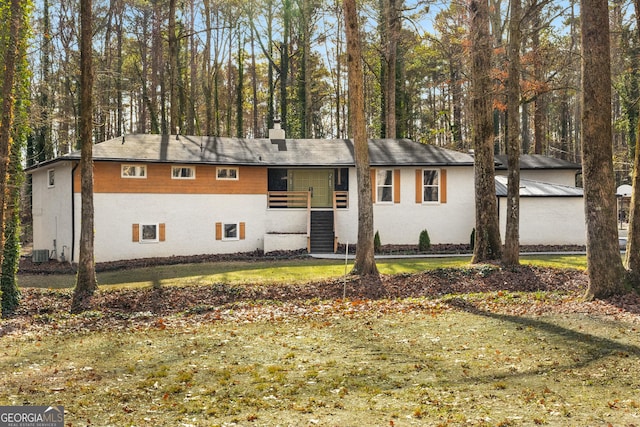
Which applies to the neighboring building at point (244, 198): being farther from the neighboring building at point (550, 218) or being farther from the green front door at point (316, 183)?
the neighboring building at point (550, 218)

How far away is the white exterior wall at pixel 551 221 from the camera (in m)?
24.8

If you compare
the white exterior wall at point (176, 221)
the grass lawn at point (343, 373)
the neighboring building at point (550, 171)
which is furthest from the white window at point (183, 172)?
the neighboring building at point (550, 171)

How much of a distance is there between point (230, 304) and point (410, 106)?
3312cm

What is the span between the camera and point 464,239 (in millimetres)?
25812

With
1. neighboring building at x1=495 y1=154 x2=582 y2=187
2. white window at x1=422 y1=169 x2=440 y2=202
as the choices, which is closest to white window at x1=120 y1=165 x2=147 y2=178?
white window at x1=422 y1=169 x2=440 y2=202

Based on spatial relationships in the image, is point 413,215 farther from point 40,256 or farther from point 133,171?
point 40,256

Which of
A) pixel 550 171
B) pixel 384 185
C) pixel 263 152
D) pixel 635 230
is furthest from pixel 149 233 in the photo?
pixel 550 171

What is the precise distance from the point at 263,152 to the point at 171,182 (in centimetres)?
486

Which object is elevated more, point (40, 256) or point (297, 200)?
point (297, 200)

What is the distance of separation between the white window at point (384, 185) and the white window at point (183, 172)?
859 centimetres

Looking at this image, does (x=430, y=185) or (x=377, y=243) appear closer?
(x=377, y=243)

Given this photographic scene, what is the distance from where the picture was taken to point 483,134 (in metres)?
17.2

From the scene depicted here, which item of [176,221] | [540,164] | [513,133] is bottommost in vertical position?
[176,221]

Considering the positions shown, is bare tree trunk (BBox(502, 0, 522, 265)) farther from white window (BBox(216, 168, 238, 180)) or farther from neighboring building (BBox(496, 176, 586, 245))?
white window (BBox(216, 168, 238, 180))
